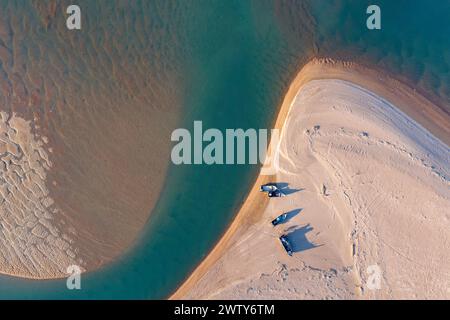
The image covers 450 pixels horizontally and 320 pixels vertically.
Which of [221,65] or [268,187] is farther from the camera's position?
[221,65]

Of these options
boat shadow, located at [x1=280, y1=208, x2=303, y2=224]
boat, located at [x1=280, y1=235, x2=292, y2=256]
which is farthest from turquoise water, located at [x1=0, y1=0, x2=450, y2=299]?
boat, located at [x1=280, y1=235, x2=292, y2=256]

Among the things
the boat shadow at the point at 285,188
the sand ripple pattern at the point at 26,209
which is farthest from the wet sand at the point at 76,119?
the boat shadow at the point at 285,188

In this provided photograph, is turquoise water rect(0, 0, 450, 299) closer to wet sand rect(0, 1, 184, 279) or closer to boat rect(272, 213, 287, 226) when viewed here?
wet sand rect(0, 1, 184, 279)

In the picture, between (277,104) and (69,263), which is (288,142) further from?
(69,263)

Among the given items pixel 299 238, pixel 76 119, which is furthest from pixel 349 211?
pixel 76 119

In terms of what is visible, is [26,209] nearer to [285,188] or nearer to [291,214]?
[285,188]

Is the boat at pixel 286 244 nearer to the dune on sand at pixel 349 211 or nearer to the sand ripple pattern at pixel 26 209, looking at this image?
the dune on sand at pixel 349 211
